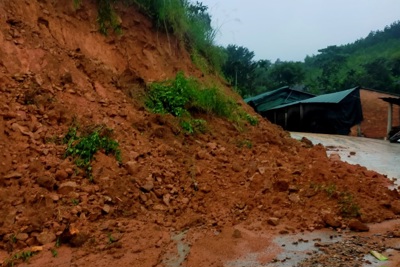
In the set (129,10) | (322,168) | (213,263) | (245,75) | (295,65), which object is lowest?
(213,263)

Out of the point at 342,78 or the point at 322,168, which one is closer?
the point at 322,168

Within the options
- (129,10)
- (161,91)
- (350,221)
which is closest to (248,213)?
(350,221)

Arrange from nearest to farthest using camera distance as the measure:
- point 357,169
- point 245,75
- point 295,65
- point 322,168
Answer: point 322,168 < point 357,169 < point 245,75 < point 295,65

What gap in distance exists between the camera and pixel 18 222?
2842 millimetres

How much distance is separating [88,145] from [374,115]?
16.4 meters

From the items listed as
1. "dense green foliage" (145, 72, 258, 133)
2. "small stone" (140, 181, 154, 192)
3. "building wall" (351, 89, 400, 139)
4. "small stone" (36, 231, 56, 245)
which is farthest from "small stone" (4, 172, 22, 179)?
"building wall" (351, 89, 400, 139)

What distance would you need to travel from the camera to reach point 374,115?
16859mm

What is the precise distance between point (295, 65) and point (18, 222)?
26.9 metres

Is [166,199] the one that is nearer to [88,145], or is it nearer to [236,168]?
[88,145]

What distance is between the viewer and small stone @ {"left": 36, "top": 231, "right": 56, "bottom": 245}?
278 cm

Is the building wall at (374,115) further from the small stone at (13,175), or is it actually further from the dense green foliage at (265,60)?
the small stone at (13,175)

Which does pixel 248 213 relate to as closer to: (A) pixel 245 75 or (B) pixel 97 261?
(B) pixel 97 261

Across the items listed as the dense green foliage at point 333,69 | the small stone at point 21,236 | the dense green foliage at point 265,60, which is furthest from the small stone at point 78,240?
the dense green foliage at point 333,69

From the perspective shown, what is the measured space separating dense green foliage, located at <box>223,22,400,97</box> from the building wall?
17.7 ft
